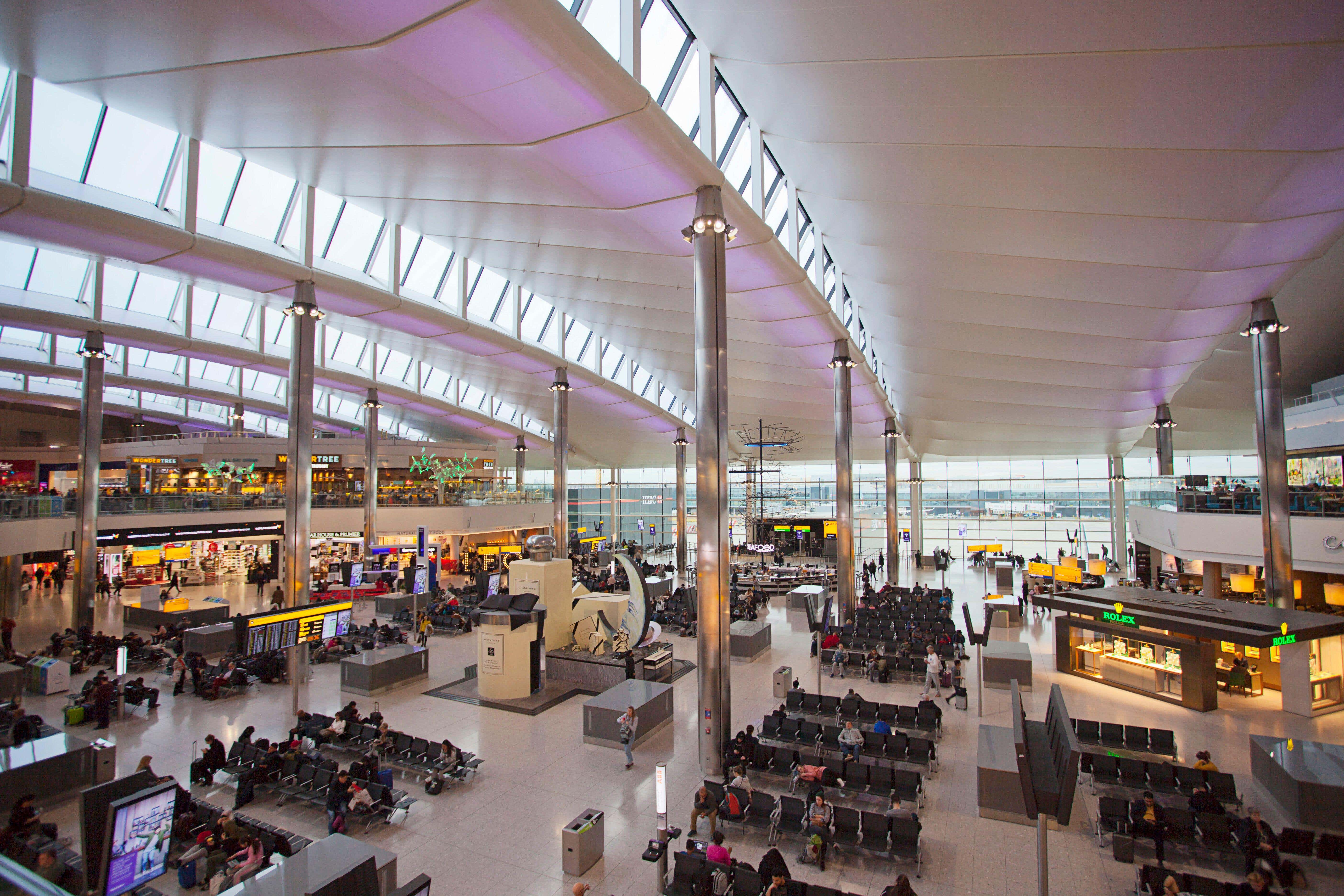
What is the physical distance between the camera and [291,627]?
12.5 m

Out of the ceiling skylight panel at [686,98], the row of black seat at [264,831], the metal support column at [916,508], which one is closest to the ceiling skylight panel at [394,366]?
the ceiling skylight panel at [686,98]

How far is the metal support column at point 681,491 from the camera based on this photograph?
35.8 m

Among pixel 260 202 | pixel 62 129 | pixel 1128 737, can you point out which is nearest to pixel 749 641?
pixel 1128 737

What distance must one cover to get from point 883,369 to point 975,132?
59.4 feet

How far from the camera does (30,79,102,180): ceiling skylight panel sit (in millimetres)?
12148

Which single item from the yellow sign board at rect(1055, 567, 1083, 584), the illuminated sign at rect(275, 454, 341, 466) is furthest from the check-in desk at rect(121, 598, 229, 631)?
the yellow sign board at rect(1055, 567, 1083, 584)

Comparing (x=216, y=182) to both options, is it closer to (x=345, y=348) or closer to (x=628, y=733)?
(x=628, y=733)

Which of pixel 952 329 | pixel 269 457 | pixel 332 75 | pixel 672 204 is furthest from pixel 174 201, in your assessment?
pixel 269 457

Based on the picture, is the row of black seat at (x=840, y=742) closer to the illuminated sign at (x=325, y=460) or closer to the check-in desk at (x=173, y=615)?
the check-in desk at (x=173, y=615)

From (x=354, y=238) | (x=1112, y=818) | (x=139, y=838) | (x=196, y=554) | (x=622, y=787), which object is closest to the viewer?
(x=139, y=838)

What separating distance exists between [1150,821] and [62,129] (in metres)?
20.9

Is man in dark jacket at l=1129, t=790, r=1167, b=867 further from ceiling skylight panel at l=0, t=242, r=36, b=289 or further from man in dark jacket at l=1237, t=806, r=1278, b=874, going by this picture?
ceiling skylight panel at l=0, t=242, r=36, b=289

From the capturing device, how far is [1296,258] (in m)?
12.5

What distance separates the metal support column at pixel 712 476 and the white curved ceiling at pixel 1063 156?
8.05 ft
